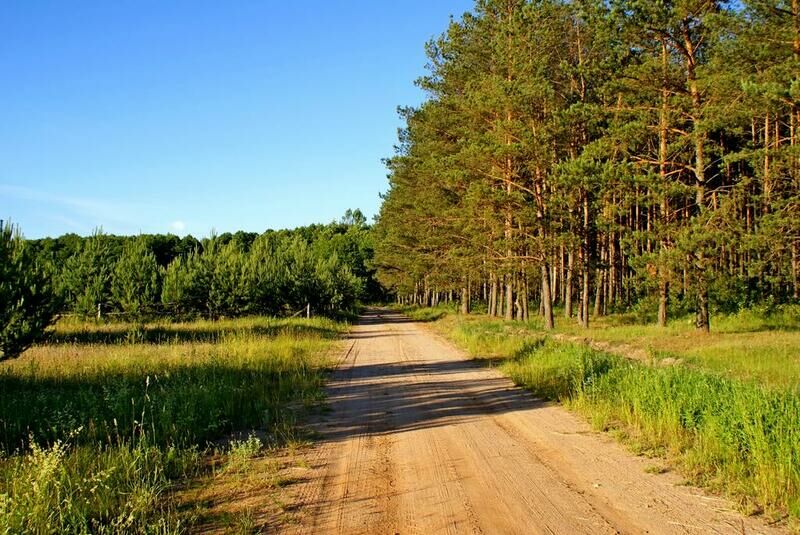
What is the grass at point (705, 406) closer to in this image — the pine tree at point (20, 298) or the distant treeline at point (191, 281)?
the pine tree at point (20, 298)

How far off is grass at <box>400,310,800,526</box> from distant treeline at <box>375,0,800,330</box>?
19.9 feet

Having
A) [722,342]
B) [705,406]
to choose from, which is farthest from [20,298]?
[722,342]

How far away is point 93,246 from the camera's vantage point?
34156mm

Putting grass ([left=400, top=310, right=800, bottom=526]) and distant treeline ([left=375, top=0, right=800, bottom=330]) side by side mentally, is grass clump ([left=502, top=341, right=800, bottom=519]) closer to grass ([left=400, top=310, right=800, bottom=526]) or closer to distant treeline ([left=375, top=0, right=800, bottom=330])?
grass ([left=400, top=310, right=800, bottom=526])

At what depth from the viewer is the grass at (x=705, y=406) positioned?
562cm

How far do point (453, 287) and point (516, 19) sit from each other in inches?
850

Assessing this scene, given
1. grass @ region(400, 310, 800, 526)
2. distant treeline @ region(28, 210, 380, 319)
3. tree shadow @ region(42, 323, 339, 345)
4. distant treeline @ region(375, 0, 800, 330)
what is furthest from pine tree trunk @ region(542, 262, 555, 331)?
distant treeline @ region(28, 210, 380, 319)

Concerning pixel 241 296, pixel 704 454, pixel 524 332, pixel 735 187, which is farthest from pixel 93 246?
pixel 704 454

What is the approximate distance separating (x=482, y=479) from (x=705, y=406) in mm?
3699

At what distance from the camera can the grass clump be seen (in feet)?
18.0

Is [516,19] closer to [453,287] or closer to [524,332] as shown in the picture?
[524,332]

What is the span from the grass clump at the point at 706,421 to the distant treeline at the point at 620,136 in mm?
10149

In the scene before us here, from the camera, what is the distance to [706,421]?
7.21 m

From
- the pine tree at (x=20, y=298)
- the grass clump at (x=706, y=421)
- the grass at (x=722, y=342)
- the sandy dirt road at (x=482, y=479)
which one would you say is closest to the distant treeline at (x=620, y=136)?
the grass at (x=722, y=342)
